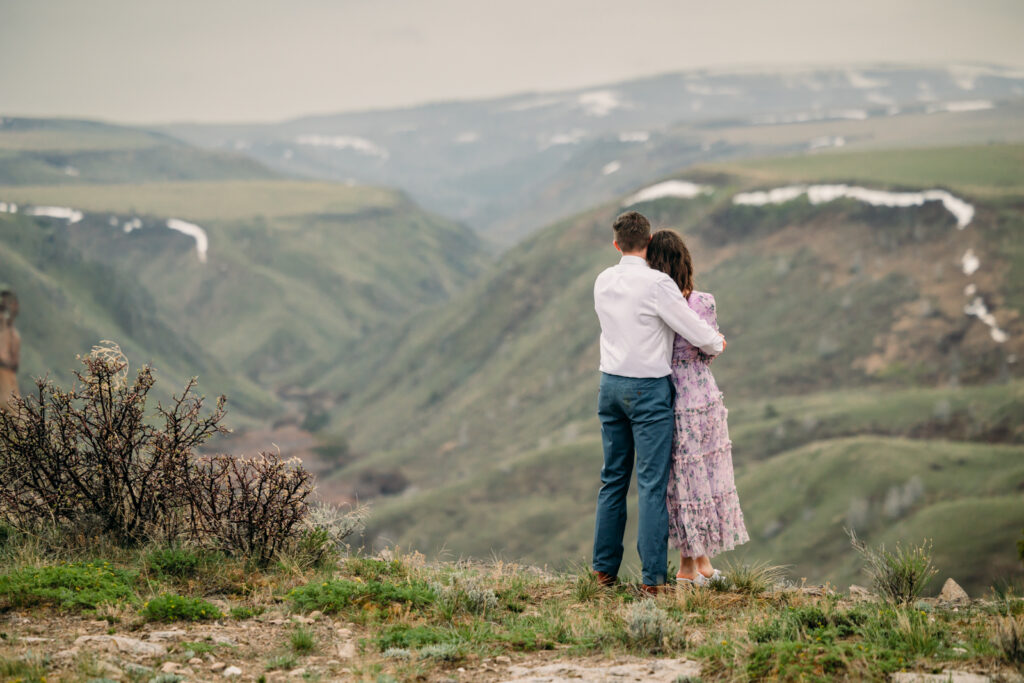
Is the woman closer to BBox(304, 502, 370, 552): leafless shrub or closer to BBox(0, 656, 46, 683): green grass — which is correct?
BBox(304, 502, 370, 552): leafless shrub

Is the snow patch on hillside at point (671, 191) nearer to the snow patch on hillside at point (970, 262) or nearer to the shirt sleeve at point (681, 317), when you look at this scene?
the snow patch on hillside at point (970, 262)

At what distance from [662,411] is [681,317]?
0.74 metres

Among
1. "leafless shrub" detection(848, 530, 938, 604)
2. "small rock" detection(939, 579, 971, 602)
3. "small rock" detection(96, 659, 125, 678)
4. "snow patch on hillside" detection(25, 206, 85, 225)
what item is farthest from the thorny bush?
"snow patch on hillside" detection(25, 206, 85, 225)

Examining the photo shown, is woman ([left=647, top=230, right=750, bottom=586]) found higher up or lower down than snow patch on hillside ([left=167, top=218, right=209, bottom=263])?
lower down

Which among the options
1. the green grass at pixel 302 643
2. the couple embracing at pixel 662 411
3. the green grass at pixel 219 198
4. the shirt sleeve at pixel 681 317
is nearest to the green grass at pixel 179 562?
the green grass at pixel 302 643

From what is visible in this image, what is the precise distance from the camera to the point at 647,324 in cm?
681

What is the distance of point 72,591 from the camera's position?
22.2 ft

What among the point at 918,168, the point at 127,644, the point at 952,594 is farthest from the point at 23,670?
the point at 918,168

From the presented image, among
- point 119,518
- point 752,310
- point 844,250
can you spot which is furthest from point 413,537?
point 119,518

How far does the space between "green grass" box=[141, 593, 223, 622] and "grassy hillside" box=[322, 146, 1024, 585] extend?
Result: 68.0ft

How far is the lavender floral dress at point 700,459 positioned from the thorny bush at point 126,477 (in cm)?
340

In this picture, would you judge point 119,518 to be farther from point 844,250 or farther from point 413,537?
point 844,250

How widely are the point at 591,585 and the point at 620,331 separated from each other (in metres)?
2.16

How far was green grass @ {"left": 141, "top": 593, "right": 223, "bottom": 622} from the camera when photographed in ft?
21.5
